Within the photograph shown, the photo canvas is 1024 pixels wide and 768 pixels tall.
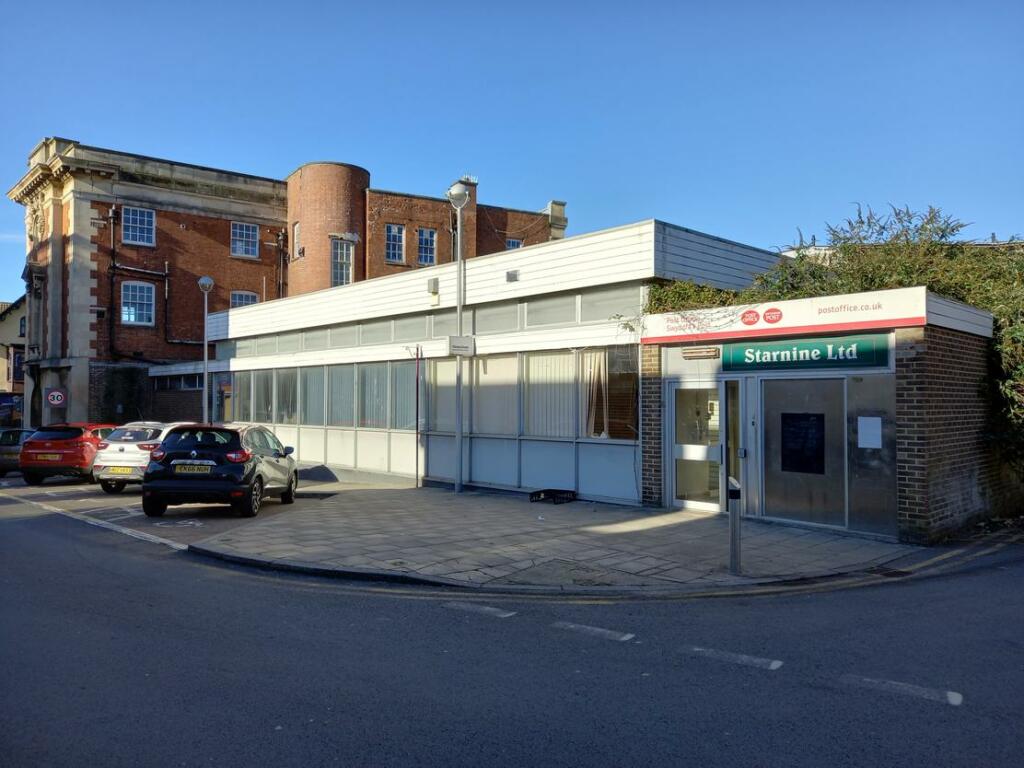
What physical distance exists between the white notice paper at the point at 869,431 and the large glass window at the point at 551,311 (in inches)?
215

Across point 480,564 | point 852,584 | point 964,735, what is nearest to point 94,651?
point 480,564

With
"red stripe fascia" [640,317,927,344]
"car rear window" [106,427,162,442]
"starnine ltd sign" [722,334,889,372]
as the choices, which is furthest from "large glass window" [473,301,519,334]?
"car rear window" [106,427,162,442]

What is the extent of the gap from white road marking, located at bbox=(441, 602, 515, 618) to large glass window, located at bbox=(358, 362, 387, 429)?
1157cm

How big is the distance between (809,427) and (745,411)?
100 cm

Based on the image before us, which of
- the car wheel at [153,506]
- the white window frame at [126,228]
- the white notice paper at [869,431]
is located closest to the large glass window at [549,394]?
the white notice paper at [869,431]

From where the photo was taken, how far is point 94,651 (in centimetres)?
542

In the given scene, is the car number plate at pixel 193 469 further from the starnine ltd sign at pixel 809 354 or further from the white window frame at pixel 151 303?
the white window frame at pixel 151 303

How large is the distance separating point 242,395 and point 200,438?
39.2ft

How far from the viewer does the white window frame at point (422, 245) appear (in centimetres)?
3456

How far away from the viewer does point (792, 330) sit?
10727 millimetres

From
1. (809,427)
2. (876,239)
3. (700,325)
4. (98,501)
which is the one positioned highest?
(876,239)

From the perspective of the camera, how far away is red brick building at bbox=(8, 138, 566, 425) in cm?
3241

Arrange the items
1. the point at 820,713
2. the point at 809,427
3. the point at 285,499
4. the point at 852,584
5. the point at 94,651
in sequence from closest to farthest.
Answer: the point at 820,713, the point at 94,651, the point at 852,584, the point at 809,427, the point at 285,499

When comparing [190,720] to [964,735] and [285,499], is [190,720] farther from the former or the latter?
[285,499]
